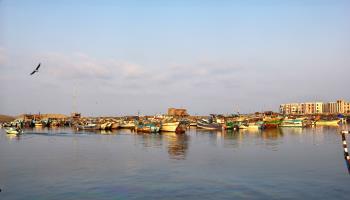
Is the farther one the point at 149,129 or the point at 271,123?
the point at 271,123

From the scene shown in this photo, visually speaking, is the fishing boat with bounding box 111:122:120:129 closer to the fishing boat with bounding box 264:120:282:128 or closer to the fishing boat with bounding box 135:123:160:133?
the fishing boat with bounding box 135:123:160:133

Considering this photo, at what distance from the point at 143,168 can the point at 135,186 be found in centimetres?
761

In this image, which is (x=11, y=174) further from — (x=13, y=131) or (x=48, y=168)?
(x=13, y=131)

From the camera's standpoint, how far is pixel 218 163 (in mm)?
33844

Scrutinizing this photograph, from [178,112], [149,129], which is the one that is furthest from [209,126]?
[178,112]

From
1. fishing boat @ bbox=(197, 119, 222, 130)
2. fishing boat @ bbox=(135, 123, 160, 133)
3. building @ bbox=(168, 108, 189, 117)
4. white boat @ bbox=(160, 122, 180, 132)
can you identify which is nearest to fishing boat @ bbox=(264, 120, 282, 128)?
fishing boat @ bbox=(197, 119, 222, 130)

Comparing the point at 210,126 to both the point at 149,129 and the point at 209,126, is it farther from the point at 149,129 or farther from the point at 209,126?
the point at 149,129

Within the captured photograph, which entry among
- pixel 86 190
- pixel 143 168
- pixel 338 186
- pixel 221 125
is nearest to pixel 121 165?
pixel 143 168

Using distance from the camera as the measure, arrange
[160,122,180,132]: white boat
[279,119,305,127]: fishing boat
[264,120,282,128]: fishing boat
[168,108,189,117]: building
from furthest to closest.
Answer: [168,108,189,117]: building < [279,119,305,127]: fishing boat < [264,120,282,128]: fishing boat < [160,122,180,132]: white boat

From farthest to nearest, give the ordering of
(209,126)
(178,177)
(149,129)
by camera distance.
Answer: (209,126), (149,129), (178,177)

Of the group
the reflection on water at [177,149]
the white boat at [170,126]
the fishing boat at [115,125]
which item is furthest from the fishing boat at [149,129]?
the reflection on water at [177,149]

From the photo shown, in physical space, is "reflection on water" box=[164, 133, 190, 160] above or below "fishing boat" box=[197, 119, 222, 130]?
below

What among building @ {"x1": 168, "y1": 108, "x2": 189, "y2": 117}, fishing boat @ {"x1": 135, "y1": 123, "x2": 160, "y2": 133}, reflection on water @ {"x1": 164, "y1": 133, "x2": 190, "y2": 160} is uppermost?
building @ {"x1": 168, "y1": 108, "x2": 189, "y2": 117}

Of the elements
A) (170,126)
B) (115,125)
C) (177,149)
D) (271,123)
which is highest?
(271,123)
